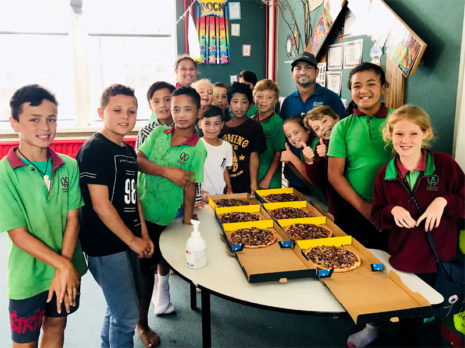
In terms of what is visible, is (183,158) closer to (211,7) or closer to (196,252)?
(196,252)

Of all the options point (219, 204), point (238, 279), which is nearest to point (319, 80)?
point (219, 204)

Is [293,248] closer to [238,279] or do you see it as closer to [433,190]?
[238,279]

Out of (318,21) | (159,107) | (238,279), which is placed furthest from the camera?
(318,21)

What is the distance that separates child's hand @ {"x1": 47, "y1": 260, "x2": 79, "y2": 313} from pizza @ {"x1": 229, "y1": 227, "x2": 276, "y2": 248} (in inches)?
26.6

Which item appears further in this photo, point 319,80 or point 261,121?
point 319,80

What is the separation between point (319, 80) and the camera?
3770 millimetres

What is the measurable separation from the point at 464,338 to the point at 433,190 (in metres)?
0.97

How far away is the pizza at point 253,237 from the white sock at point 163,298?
0.94m

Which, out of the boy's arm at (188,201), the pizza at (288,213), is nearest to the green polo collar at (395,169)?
the pizza at (288,213)

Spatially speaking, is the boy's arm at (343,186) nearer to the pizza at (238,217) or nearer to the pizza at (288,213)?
the pizza at (288,213)

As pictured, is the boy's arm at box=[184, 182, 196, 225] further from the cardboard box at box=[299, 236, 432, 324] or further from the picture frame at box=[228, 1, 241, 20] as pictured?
the picture frame at box=[228, 1, 241, 20]

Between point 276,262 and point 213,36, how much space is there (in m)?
4.29

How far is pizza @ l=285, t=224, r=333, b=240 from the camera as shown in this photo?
1.72 meters

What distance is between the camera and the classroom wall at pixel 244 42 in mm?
5227
